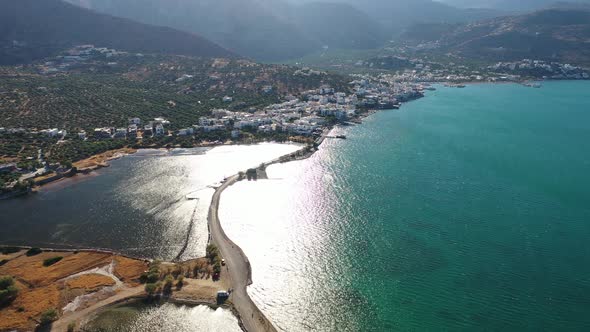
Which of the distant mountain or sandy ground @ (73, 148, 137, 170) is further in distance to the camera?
the distant mountain

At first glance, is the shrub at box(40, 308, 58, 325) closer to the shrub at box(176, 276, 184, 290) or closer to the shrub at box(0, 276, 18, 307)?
the shrub at box(0, 276, 18, 307)

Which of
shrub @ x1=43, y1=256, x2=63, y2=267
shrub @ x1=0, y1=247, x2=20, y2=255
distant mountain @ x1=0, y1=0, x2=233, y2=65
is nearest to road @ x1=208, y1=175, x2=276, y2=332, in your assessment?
shrub @ x1=43, y1=256, x2=63, y2=267

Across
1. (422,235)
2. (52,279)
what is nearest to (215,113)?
(52,279)

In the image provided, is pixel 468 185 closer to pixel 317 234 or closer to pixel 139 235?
pixel 317 234

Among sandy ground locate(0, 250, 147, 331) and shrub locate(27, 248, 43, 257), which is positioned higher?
shrub locate(27, 248, 43, 257)

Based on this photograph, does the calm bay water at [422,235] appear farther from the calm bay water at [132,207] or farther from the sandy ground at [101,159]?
the sandy ground at [101,159]

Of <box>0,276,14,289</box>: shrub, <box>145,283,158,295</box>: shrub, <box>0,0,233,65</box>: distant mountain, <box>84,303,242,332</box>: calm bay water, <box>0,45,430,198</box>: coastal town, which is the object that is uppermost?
<box>0,0,233,65</box>: distant mountain

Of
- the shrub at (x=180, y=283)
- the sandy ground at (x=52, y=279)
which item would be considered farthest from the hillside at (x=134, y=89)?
the shrub at (x=180, y=283)
